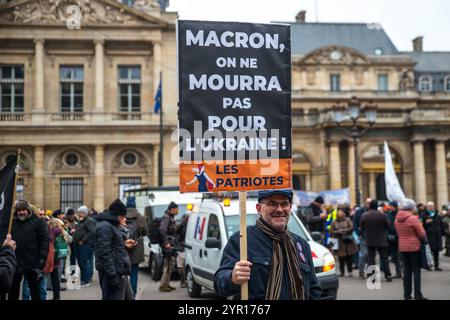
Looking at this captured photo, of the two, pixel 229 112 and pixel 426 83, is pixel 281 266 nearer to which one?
pixel 229 112

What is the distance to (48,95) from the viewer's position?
127 ft

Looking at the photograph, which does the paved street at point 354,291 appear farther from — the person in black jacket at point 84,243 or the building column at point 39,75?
the building column at point 39,75

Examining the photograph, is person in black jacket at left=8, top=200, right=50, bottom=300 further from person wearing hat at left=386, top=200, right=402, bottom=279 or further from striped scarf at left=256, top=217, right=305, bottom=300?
person wearing hat at left=386, top=200, right=402, bottom=279

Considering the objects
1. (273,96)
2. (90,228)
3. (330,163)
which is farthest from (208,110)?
(330,163)

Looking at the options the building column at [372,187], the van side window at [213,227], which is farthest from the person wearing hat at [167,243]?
the building column at [372,187]

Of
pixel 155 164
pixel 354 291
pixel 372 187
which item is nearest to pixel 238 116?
pixel 354 291

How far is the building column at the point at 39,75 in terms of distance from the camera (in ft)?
124

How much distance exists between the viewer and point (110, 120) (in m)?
38.3

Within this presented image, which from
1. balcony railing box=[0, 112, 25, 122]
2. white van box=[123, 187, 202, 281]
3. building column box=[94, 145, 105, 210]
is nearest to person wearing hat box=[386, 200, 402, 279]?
white van box=[123, 187, 202, 281]

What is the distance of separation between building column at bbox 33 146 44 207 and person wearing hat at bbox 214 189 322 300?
115ft

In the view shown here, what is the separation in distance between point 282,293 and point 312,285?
41 cm

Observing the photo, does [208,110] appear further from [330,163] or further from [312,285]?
[330,163]

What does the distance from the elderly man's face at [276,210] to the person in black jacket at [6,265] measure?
2223 millimetres

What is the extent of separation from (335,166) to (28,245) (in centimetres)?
2959
